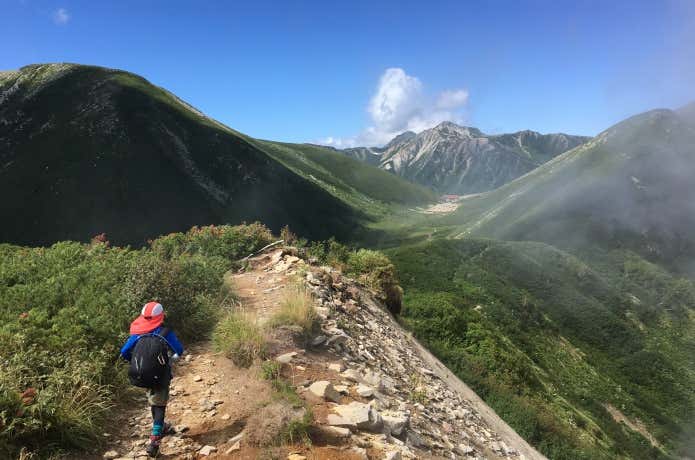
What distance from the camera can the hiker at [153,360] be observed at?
522cm

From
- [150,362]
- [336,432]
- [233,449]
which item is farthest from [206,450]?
[336,432]

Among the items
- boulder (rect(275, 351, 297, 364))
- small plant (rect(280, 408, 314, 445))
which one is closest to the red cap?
boulder (rect(275, 351, 297, 364))

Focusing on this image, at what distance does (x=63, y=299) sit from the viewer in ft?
25.8

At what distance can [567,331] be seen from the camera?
76.0 meters

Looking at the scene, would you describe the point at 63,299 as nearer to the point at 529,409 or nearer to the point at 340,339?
the point at 340,339

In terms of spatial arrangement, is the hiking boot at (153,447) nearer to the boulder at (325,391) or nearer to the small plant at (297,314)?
the boulder at (325,391)

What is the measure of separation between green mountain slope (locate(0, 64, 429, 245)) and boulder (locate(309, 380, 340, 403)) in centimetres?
7442

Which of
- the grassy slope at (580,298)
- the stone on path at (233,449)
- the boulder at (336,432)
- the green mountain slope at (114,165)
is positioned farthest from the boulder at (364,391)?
the green mountain slope at (114,165)

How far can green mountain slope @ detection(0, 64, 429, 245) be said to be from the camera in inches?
2813

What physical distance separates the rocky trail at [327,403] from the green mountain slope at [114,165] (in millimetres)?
72054

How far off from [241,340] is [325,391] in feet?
6.33

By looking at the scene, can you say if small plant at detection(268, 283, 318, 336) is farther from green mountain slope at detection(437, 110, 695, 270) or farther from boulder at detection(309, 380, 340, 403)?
green mountain slope at detection(437, 110, 695, 270)

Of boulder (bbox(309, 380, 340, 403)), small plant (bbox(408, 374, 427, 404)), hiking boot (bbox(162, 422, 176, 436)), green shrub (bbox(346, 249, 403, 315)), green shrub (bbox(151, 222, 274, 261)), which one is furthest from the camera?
green shrub (bbox(346, 249, 403, 315))

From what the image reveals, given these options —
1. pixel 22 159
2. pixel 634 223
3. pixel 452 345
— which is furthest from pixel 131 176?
pixel 634 223
